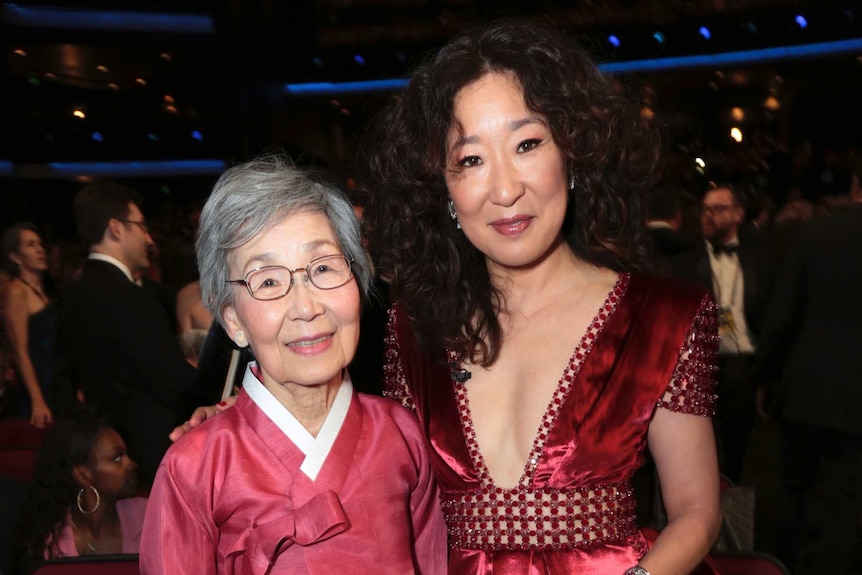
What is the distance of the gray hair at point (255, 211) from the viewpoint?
1405mm

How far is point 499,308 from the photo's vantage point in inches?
67.1

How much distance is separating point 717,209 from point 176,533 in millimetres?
2997

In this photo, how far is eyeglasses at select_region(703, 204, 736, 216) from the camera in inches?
153

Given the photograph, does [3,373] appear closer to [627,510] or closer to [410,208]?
[410,208]

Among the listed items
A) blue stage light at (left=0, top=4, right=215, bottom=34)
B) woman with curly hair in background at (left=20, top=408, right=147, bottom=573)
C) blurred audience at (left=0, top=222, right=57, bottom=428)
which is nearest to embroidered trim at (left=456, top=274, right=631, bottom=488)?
woman with curly hair in background at (left=20, top=408, right=147, bottom=573)

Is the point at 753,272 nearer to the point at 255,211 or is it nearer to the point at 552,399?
the point at 552,399

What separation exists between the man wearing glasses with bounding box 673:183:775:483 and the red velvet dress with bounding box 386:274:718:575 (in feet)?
7.03

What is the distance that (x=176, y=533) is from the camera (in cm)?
137

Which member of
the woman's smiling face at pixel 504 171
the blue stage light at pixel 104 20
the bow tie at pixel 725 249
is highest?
the blue stage light at pixel 104 20

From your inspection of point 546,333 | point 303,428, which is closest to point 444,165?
point 546,333

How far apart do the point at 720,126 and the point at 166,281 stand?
2344 millimetres

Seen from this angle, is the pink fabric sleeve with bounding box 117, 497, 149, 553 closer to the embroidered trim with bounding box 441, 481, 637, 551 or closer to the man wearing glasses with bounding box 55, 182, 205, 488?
the man wearing glasses with bounding box 55, 182, 205, 488

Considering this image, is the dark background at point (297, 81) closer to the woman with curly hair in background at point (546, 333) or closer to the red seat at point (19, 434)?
the red seat at point (19, 434)

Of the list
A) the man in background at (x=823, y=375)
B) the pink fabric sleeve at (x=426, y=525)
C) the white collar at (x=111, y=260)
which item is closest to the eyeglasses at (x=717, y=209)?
the man in background at (x=823, y=375)
